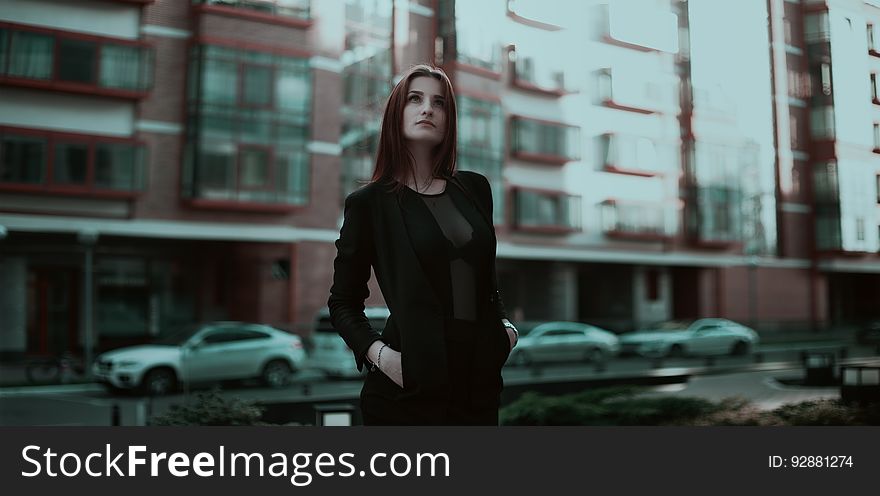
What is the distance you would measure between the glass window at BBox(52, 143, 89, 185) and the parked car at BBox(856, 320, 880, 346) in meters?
4.74

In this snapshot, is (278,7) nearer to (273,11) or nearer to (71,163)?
(273,11)

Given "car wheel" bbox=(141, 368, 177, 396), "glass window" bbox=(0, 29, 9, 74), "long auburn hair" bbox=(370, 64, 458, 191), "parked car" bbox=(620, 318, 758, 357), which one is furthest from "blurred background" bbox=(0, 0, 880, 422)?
"long auburn hair" bbox=(370, 64, 458, 191)

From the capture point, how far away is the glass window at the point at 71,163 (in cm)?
393

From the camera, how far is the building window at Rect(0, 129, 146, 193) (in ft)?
12.0

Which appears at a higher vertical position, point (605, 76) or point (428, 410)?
point (605, 76)

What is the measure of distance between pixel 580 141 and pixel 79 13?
320 cm

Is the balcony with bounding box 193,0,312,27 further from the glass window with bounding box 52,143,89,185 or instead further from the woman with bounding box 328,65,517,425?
the woman with bounding box 328,65,517,425

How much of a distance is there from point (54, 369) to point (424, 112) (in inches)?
153

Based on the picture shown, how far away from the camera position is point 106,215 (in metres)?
Result: 4.26

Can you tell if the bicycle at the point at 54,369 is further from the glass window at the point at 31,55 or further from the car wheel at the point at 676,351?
the car wheel at the point at 676,351

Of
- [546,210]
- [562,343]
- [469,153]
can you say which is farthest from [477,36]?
[562,343]

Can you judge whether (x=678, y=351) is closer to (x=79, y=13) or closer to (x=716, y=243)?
(x=716, y=243)

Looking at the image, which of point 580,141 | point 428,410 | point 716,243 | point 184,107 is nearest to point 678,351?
point 716,243

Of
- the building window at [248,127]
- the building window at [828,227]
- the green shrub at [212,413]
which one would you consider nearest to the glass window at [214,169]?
the building window at [248,127]
